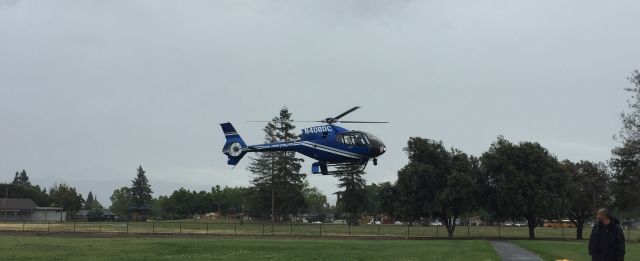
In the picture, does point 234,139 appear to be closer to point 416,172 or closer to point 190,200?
point 416,172

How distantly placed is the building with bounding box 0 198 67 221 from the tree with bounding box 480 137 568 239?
9649 centimetres

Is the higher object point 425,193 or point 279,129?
point 279,129

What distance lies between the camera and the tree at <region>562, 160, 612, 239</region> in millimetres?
60656

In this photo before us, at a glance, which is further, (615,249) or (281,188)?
(281,188)

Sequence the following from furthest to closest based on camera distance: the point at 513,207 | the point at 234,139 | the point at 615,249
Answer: the point at 513,207
the point at 234,139
the point at 615,249

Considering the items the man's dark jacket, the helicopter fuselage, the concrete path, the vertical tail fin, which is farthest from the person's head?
the vertical tail fin

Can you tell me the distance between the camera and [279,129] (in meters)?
117

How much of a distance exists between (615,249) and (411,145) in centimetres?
5303

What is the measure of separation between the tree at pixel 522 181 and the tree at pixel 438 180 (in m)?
2.16

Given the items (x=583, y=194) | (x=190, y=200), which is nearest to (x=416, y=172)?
(x=583, y=194)

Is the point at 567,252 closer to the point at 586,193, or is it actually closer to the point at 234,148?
the point at 234,148

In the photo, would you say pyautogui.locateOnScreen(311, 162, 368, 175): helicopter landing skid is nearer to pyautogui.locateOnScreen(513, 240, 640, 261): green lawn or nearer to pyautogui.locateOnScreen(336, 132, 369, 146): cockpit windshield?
pyautogui.locateOnScreen(336, 132, 369, 146): cockpit windshield

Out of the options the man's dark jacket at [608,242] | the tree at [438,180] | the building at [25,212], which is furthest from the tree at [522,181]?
the building at [25,212]

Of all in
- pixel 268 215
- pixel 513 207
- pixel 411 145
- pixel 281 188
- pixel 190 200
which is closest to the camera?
pixel 513 207
